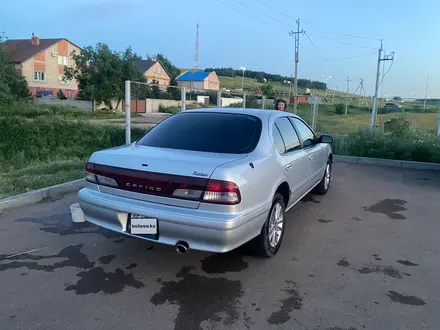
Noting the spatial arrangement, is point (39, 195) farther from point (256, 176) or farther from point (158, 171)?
point (256, 176)

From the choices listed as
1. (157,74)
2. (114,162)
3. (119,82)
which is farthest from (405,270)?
(157,74)

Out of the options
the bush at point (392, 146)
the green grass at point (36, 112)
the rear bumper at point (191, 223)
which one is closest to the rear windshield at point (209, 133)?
the rear bumper at point (191, 223)

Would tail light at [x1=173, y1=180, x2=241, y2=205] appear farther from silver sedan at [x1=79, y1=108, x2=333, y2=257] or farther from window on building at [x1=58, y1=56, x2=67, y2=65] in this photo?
window on building at [x1=58, y1=56, x2=67, y2=65]

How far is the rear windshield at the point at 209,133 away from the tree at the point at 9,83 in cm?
2696

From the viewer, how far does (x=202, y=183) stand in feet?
9.49

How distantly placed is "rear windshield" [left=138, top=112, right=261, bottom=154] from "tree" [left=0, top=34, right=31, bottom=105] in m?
27.0

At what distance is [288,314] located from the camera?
8.91 ft

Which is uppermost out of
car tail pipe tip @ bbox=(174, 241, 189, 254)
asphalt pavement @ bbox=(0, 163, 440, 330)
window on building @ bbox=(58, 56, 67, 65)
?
window on building @ bbox=(58, 56, 67, 65)

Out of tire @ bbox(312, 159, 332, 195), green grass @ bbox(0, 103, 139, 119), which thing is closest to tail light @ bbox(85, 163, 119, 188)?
tire @ bbox(312, 159, 332, 195)

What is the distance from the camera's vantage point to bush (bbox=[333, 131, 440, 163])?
9.79 m

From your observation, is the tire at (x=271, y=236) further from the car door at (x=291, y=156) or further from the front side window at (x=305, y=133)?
the front side window at (x=305, y=133)

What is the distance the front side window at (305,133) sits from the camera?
16.2 feet

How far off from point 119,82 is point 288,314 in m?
36.6

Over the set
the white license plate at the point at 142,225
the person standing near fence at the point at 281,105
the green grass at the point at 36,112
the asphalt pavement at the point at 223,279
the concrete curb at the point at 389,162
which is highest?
the person standing near fence at the point at 281,105
